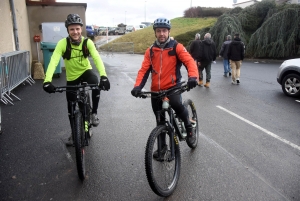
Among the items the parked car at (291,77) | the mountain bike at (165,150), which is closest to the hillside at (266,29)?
the parked car at (291,77)

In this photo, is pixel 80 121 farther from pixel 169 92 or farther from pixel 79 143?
pixel 169 92

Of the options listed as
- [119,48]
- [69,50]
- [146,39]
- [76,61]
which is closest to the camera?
[69,50]

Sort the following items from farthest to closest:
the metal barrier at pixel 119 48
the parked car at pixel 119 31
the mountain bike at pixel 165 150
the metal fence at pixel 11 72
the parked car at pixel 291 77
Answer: the parked car at pixel 119 31, the metal barrier at pixel 119 48, the parked car at pixel 291 77, the metal fence at pixel 11 72, the mountain bike at pixel 165 150

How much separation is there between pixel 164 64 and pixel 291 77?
649 cm

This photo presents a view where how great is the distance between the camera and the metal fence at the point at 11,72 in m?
7.57

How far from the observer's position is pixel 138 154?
440 cm

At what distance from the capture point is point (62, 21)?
13.5m

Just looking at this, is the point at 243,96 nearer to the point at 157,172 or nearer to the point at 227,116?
the point at 227,116

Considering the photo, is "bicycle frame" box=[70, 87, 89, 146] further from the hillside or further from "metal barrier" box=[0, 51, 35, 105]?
the hillside

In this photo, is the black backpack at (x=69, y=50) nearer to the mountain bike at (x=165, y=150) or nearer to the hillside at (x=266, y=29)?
the mountain bike at (x=165, y=150)

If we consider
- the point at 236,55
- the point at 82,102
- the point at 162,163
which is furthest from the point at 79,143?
the point at 236,55

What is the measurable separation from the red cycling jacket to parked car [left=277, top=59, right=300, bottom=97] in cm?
618

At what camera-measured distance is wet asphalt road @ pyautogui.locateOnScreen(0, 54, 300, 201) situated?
3.38 meters

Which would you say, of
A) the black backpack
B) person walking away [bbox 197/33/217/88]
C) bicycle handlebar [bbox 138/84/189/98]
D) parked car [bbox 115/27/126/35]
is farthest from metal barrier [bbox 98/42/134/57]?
bicycle handlebar [bbox 138/84/189/98]
